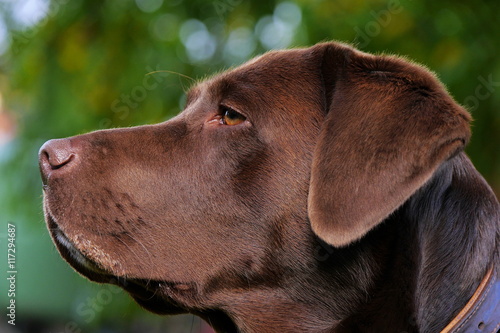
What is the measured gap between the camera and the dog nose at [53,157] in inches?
116

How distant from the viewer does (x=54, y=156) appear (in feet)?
9.71

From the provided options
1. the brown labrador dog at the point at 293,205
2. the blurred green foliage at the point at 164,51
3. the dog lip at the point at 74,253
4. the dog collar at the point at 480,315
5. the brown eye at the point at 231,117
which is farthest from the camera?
the blurred green foliage at the point at 164,51

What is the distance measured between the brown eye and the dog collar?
130cm

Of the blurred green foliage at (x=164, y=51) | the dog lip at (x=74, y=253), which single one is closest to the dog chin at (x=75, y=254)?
the dog lip at (x=74, y=253)

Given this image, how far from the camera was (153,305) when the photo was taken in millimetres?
3260

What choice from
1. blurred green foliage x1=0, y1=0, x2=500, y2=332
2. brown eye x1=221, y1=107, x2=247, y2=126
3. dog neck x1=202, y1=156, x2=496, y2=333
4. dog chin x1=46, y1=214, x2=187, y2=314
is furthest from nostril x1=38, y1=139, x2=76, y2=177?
blurred green foliage x1=0, y1=0, x2=500, y2=332

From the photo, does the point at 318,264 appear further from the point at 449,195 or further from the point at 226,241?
the point at 449,195

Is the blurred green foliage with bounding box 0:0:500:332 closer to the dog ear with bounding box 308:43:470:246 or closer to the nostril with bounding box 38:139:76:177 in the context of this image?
the dog ear with bounding box 308:43:470:246

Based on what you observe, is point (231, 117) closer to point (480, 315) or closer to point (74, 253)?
point (74, 253)

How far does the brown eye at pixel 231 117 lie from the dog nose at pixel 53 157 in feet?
2.40

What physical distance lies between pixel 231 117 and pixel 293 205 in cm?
54

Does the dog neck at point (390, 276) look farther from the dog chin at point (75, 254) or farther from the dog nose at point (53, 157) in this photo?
the dog nose at point (53, 157)

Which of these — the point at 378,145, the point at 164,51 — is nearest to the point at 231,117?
the point at 378,145

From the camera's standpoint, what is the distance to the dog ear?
2617 millimetres
